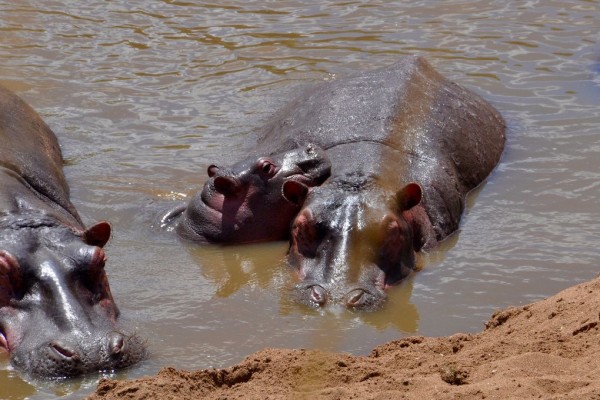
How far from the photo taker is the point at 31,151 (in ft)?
29.1

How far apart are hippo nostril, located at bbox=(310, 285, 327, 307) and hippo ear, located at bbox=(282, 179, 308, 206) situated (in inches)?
42.7

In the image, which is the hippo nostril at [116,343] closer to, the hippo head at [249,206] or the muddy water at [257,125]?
the muddy water at [257,125]

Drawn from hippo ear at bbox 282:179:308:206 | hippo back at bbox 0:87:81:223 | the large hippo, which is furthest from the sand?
hippo back at bbox 0:87:81:223

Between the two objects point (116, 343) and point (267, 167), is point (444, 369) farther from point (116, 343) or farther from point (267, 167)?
point (267, 167)

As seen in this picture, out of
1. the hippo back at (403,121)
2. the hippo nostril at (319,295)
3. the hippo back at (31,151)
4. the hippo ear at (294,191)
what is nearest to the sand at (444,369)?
the hippo nostril at (319,295)

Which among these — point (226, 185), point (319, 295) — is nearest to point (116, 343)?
point (319, 295)

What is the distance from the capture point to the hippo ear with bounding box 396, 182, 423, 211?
307 inches

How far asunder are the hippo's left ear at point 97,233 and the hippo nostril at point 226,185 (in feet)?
5.76

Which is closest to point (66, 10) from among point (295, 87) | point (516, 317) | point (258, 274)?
point (295, 87)

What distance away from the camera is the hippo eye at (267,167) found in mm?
8547

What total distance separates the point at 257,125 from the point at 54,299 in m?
4.92

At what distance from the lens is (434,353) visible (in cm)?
583

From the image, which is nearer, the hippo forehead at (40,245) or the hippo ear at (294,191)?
the hippo forehead at (40,245)

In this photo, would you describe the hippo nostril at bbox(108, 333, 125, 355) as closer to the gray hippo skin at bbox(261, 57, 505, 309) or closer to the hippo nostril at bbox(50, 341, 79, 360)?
the hippo nostril at bbox(50, 341, 79, 360)
